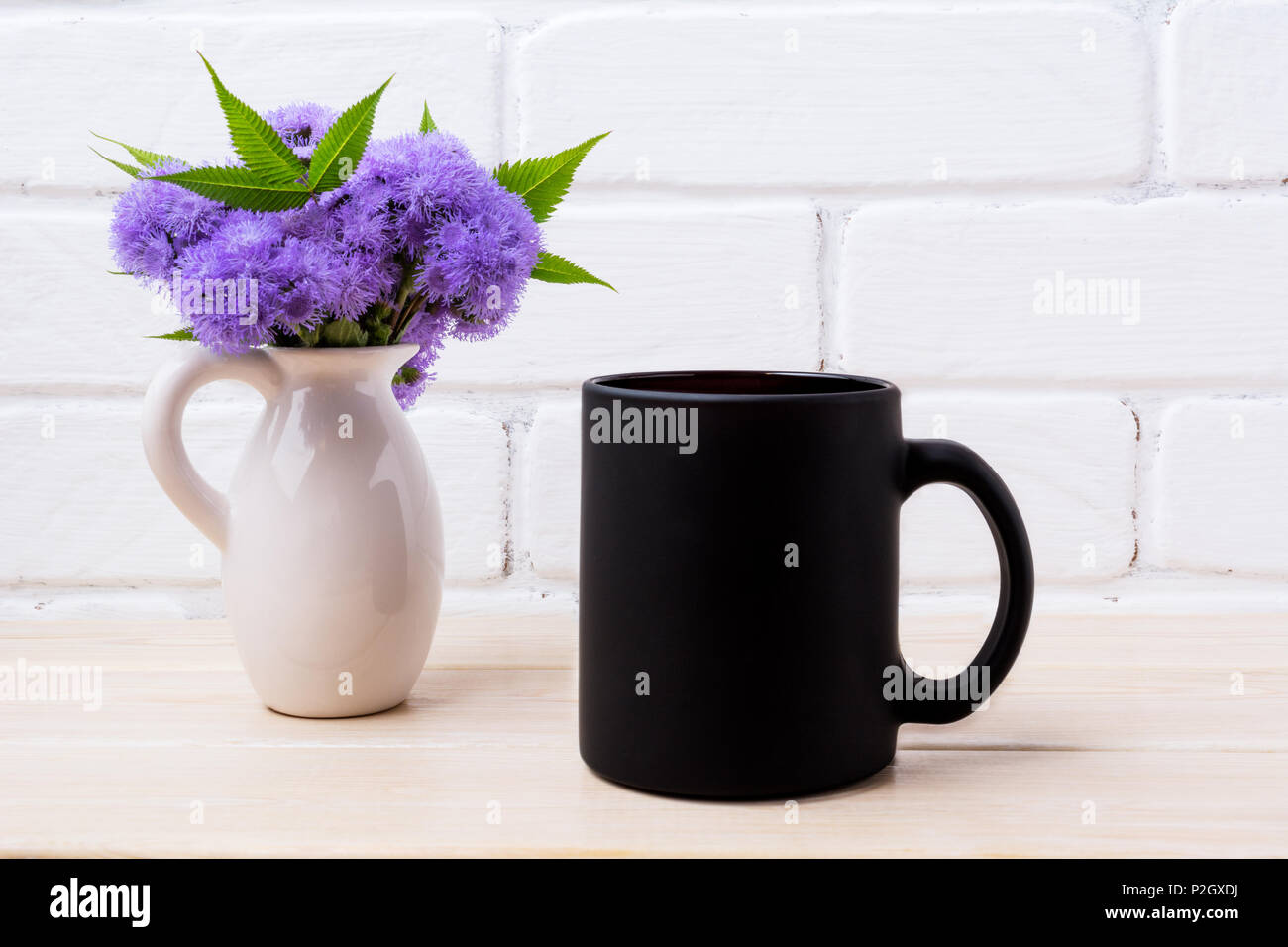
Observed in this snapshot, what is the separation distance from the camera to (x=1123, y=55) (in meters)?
1.00

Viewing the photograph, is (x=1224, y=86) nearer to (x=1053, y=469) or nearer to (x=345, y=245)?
(x=1053, y=469)

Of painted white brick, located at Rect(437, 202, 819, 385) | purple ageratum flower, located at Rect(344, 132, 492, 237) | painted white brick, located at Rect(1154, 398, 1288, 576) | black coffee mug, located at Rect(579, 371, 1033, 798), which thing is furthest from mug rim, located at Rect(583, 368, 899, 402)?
painted white brick, located at Rect(1154, 398, 1288, 576)

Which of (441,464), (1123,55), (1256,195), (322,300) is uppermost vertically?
(1123,55)

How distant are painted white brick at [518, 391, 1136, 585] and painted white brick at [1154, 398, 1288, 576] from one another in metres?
0.04

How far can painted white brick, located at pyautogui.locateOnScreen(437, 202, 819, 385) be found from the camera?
3.28 ft

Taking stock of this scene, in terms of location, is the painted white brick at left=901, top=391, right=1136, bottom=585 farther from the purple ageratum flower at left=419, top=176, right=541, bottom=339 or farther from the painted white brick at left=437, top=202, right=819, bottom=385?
the purple ageratum flower at left=419, top=176, right=541, bottom=339

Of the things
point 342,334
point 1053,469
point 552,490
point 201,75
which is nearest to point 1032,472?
point 1053,469

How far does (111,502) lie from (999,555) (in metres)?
0.80

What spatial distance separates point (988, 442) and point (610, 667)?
22.9 inches

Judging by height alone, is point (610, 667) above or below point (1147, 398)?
below

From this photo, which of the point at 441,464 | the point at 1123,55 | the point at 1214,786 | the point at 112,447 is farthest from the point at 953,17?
the point at 112,447
